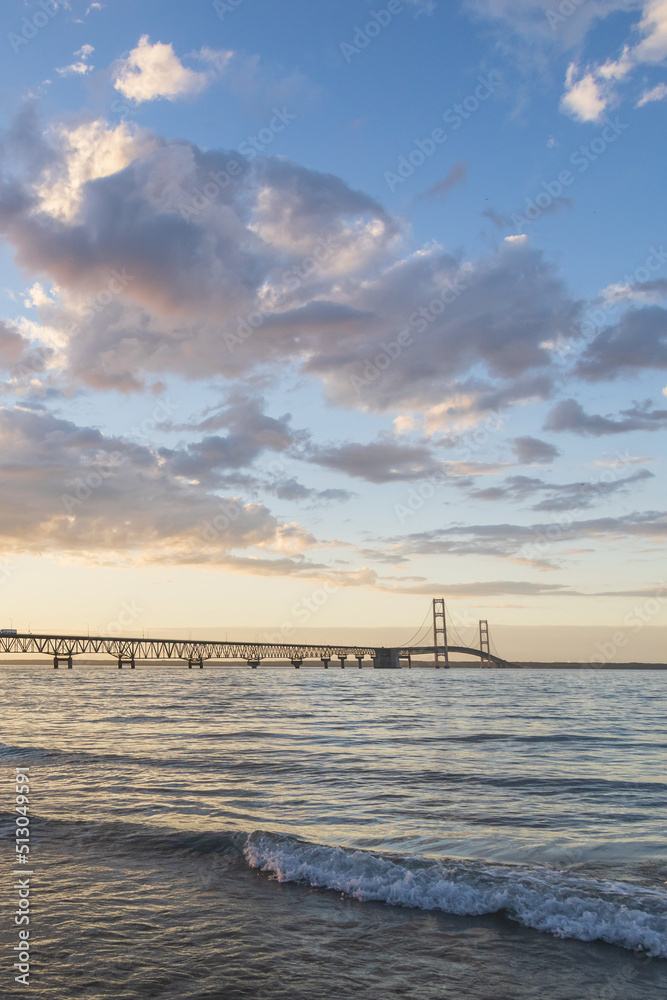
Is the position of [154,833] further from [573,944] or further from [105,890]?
[573,944]

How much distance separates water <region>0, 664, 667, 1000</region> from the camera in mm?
7098

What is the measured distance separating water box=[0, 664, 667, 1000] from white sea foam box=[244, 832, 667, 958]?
0.03 metres

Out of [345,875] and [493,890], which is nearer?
[493,890]

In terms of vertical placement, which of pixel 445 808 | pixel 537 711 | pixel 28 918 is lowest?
pixel 537 711

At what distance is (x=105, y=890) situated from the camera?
973cm

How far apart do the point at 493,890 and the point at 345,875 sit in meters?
2.40

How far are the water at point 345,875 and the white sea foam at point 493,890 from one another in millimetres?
31

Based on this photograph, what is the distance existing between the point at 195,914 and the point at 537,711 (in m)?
44.5

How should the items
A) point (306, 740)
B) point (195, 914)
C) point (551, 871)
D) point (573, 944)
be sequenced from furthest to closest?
point (306, 740) < point (551, 871) < point (195, 914) < point (573, 944)

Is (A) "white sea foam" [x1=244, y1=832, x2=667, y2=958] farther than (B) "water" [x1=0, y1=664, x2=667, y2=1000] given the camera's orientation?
Yes

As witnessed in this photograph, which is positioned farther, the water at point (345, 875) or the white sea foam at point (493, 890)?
the white sea foam at point (493, 890)

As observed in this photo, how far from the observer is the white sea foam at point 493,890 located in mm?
8547

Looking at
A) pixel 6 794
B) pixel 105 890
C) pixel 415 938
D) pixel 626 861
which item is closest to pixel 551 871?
pixel 626 861

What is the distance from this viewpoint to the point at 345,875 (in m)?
10.5
